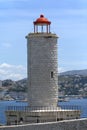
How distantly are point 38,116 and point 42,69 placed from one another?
2.13 meters

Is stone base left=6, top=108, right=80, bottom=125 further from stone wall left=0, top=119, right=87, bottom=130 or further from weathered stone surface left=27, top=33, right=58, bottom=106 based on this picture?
stone wall left=0, top=119, right=87, bottom=130

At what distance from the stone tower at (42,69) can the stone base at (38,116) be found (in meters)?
0.67

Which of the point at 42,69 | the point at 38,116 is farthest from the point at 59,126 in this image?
the point at 42,69

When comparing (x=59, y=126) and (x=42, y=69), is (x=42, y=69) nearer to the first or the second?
(x=42, y=69)

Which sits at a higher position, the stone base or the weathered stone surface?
the weathered stone surface

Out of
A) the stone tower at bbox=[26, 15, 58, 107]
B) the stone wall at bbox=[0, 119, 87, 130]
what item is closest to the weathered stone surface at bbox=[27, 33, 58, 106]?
the stone tower at bbox=[26, 15, 58, 107]

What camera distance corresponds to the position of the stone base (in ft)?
87.6

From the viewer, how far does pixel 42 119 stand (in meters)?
26.7

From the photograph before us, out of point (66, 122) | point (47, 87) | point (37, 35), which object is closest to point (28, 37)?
point (37, 35)

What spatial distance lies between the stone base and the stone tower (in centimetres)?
67

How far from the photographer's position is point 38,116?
87.6 ft

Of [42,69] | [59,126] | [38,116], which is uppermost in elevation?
[42,69]

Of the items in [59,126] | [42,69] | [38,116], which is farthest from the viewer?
[42,69]

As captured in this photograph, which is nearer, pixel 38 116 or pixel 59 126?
pixel 59 126
